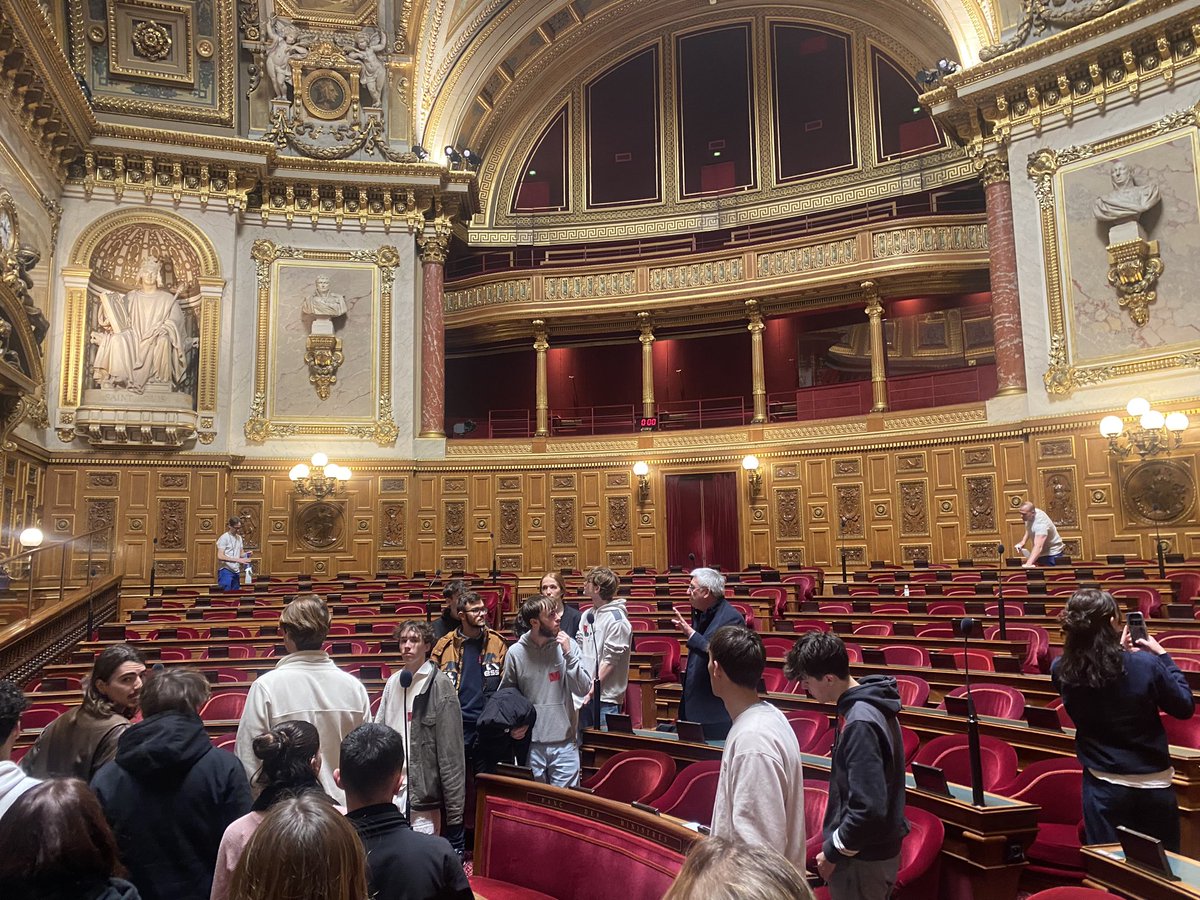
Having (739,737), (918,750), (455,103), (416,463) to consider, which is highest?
(455,103)

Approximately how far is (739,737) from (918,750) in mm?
2511

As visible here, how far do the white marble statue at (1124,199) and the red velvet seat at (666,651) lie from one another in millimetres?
10560

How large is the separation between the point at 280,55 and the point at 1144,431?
663 inches

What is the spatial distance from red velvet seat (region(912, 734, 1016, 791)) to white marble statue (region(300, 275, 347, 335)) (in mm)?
15717

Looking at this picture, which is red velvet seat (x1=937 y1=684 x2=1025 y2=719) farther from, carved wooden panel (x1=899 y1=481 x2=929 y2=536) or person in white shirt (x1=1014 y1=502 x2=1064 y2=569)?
carved wooden panel (x1=899 y1=481 x2=929 y2=536)

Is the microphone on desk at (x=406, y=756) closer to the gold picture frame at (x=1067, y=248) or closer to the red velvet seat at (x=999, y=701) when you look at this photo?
the red velvet seat at (x=999, y=701)

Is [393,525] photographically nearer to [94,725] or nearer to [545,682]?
[545,682]

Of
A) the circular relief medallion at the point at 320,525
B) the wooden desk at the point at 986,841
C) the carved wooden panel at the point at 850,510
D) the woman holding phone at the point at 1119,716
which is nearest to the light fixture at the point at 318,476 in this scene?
the circular relief medallion at the point at 320,525

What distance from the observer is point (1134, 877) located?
2.76m

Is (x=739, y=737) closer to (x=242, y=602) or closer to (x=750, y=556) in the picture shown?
(x=242, y=602)

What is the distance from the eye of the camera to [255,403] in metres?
17.8

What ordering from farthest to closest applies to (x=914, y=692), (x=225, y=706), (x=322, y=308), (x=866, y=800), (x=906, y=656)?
(x=322, y=308)
(x=906, y=656)
(x=225, y=706)
(x=914, y=692)
(x=866, y=800)

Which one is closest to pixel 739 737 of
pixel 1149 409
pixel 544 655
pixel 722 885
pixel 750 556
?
pixel 722 885

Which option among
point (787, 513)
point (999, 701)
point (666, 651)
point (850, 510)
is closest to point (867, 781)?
point (999, 701)
